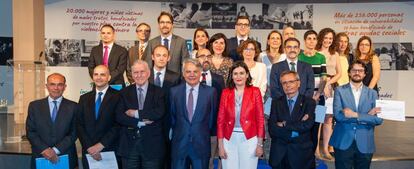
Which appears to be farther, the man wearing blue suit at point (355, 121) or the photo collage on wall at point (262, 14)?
the photo collage on wall at point (262, 14)

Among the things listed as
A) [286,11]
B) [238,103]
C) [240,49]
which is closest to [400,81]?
[286,11]

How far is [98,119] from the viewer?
473cm

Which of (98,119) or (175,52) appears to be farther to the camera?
(175,52)

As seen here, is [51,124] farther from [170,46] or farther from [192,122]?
[170,46]

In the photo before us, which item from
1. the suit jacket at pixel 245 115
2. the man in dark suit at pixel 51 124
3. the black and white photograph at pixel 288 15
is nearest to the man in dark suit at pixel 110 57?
the man in dark suit at pixel 51 124

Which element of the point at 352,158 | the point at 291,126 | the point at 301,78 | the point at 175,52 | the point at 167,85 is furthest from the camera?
the point at 175,52

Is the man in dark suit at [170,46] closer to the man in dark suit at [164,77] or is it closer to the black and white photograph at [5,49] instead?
the man in dark suit at [164,77]

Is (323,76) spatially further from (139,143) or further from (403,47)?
(403,47)

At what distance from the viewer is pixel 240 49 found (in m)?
5.71

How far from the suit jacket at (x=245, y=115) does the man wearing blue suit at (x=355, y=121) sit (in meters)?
0.87

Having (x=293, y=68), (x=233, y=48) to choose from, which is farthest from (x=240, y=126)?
(x=233, y=48)

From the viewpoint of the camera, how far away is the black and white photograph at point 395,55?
11.1 m

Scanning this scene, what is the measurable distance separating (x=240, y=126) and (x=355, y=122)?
1.21m

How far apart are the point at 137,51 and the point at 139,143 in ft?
6.58
